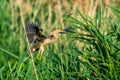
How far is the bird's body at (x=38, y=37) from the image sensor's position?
423cm

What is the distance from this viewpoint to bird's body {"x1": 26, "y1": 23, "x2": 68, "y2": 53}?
13.9 ft

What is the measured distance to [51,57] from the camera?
442 cm

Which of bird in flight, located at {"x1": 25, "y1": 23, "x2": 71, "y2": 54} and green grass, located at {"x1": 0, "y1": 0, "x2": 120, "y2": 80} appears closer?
green grass, located at {"x1": 0, "y1": 0, "x2": 120, "y2": 80}

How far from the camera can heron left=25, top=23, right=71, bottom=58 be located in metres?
4.23

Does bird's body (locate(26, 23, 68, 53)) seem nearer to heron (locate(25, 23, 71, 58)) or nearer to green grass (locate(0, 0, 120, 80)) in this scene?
heron (locate(25, 23, 71, 58))

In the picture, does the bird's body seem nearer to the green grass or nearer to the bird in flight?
the bird in flight

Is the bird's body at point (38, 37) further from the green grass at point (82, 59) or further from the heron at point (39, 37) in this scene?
the green grass at point (82, 59)

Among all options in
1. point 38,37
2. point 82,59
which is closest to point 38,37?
point 38,37

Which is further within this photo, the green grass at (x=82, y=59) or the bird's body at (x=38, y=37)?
the bird's body at (x=38, y=37)

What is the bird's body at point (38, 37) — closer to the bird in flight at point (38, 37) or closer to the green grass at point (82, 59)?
the bird in flight at point (38, 37)

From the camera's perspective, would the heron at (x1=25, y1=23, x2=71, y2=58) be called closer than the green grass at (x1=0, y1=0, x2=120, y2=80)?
No

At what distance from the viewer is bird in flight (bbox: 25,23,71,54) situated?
4230mm

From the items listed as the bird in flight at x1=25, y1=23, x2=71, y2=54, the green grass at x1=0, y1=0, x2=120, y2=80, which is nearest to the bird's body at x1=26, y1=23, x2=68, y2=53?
the bird in flight at x1=25, y1=23, x2=71, y2=54

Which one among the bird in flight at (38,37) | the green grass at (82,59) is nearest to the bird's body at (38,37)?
the bird in flight at (38,37)
